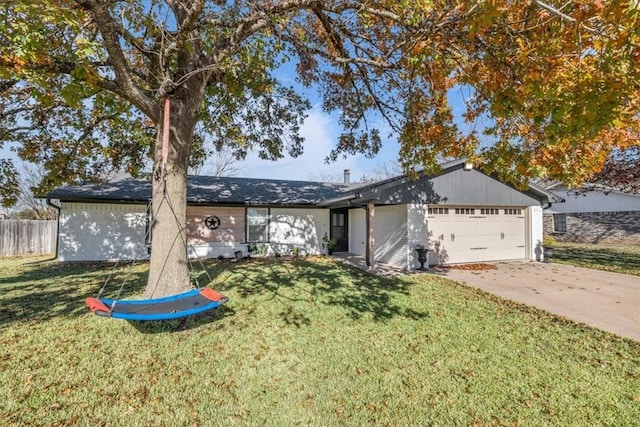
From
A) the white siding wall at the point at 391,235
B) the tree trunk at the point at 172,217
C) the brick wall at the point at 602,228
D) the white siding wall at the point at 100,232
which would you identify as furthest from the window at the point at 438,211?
the brick wall at the point at 602,228

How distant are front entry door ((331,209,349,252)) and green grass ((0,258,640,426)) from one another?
8.77 meters

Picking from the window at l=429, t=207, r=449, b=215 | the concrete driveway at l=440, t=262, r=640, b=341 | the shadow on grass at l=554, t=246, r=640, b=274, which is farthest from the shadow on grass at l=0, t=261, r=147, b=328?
the shadow on grass at l=554, t=246, r=640, b=274

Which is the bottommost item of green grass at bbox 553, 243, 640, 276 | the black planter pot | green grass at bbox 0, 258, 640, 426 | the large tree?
green grass at bbox 0, 258, 640, 426

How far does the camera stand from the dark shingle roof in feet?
39.1

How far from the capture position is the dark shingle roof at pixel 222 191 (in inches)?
469

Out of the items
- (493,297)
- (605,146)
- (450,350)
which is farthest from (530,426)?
(605,146)

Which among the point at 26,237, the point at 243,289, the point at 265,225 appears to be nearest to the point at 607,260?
the point at 265,225

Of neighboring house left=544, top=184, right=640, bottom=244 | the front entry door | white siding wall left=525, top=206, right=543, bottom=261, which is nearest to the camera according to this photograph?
white siding wall left=525, top=206, right=543, bottom=261

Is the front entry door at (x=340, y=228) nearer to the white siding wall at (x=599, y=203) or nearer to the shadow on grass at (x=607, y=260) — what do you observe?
the shadow on grass at (x=607, y=260)

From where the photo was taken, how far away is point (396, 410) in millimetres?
3070

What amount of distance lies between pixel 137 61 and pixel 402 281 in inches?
339

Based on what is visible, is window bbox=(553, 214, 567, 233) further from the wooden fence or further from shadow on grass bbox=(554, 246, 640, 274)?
the wooden fence

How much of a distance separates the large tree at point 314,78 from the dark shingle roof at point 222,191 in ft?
8.73

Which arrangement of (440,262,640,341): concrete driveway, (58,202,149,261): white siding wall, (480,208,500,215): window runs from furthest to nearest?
1. (480,208,500,215): window
2. (58,202,149,261): white siding wall
3. (440,262,640,341): concrete driveway
